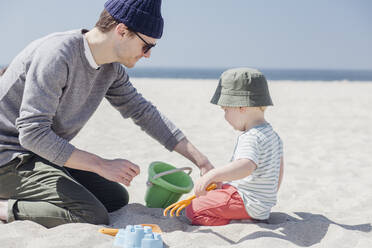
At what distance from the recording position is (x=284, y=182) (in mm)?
3369

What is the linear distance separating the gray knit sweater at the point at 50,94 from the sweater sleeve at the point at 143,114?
0.31 ft

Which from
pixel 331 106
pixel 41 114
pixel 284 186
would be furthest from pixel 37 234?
pixel 331 106

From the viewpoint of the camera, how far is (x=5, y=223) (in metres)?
2.25

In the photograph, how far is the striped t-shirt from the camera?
85.6 inches

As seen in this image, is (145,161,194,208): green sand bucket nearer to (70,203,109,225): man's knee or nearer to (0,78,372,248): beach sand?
(0,78,372,248): beach sand

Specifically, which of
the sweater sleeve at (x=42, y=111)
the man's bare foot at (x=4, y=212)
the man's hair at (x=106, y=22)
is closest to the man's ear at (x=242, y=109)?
the man's hair at (x=106, y=22)

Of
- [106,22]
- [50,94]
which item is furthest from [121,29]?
[50,94]

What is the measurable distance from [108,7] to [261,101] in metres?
0.96

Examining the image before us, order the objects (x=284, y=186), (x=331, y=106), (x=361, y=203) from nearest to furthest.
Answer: (x=361, y=203)
(x=284, y=186)
(x=331, y=106)

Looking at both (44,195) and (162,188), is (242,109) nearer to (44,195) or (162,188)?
(162,188)

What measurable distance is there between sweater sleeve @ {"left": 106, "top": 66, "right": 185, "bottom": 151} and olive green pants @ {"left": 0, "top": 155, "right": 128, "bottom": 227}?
2.14 ft

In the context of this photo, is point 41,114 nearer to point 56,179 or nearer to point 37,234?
point 56,179

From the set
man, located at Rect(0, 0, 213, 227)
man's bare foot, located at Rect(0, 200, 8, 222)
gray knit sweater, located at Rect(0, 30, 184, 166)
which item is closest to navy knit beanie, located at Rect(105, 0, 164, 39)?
man, located at Rect(0, 0, 213, 227)

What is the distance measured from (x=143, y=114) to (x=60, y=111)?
643mm
